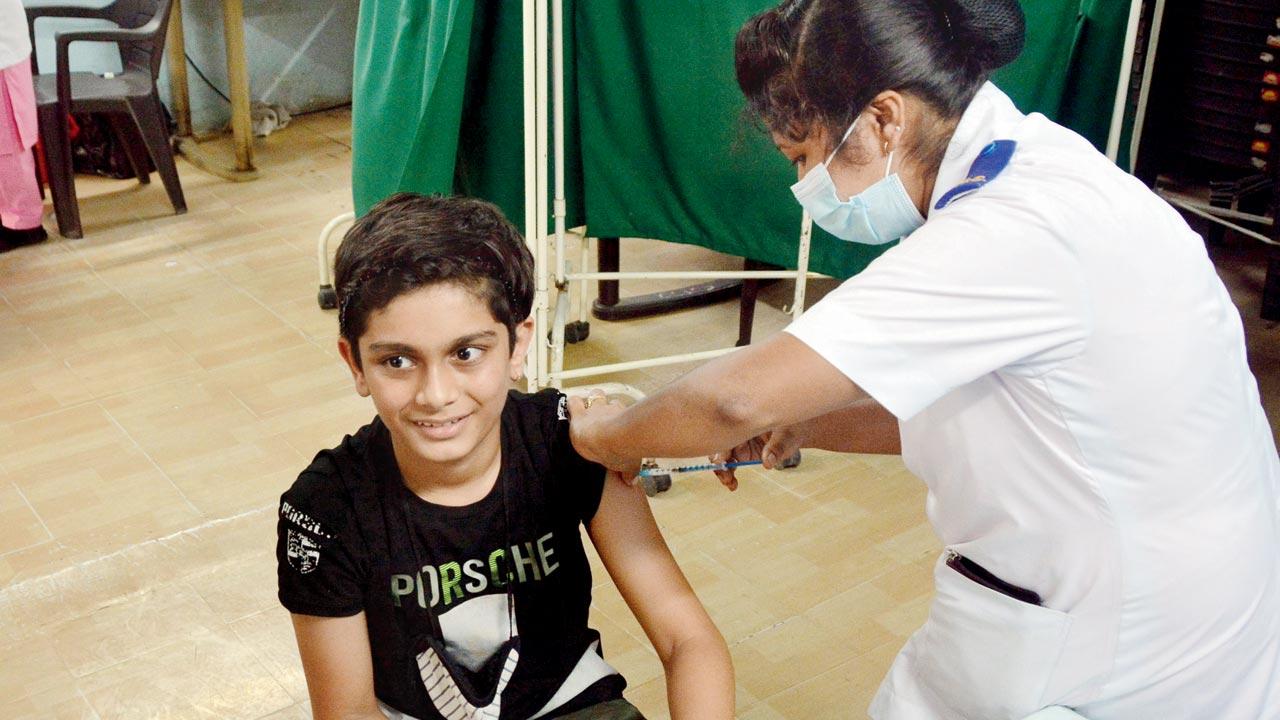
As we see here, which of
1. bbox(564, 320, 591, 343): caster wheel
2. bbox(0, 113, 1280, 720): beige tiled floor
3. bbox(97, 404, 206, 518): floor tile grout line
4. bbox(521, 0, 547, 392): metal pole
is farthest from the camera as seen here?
bbox(564, 320, 591, 343): caster wheel

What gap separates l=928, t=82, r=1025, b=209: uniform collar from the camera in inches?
48.8

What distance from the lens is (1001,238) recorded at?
43.7 inches

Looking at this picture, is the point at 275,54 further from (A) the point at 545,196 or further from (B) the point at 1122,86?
(B) the point at 1122,86

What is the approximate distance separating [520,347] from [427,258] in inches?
6.3

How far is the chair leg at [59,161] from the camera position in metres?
4.09

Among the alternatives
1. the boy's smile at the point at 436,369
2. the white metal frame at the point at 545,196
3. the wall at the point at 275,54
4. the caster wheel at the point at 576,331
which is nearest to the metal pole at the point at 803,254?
the white metal frame at the point at 545,196

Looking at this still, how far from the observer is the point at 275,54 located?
529 cm

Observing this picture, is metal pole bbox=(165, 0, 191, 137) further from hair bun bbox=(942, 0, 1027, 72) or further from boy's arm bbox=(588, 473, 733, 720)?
hair bun bbox=(942, 0, 1027, 72)

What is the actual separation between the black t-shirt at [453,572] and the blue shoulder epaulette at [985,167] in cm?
47

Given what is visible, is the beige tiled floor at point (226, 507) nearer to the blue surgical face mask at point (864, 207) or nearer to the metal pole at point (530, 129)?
the metal pole at point (530, 129)

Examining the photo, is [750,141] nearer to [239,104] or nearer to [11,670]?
[11,670]

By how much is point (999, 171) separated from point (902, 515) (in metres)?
1.54

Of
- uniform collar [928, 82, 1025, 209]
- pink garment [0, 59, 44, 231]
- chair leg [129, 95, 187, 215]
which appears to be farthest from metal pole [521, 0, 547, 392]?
chair leg [129, 95, 187, 215]

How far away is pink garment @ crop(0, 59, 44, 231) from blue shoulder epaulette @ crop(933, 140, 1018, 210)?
333cm
